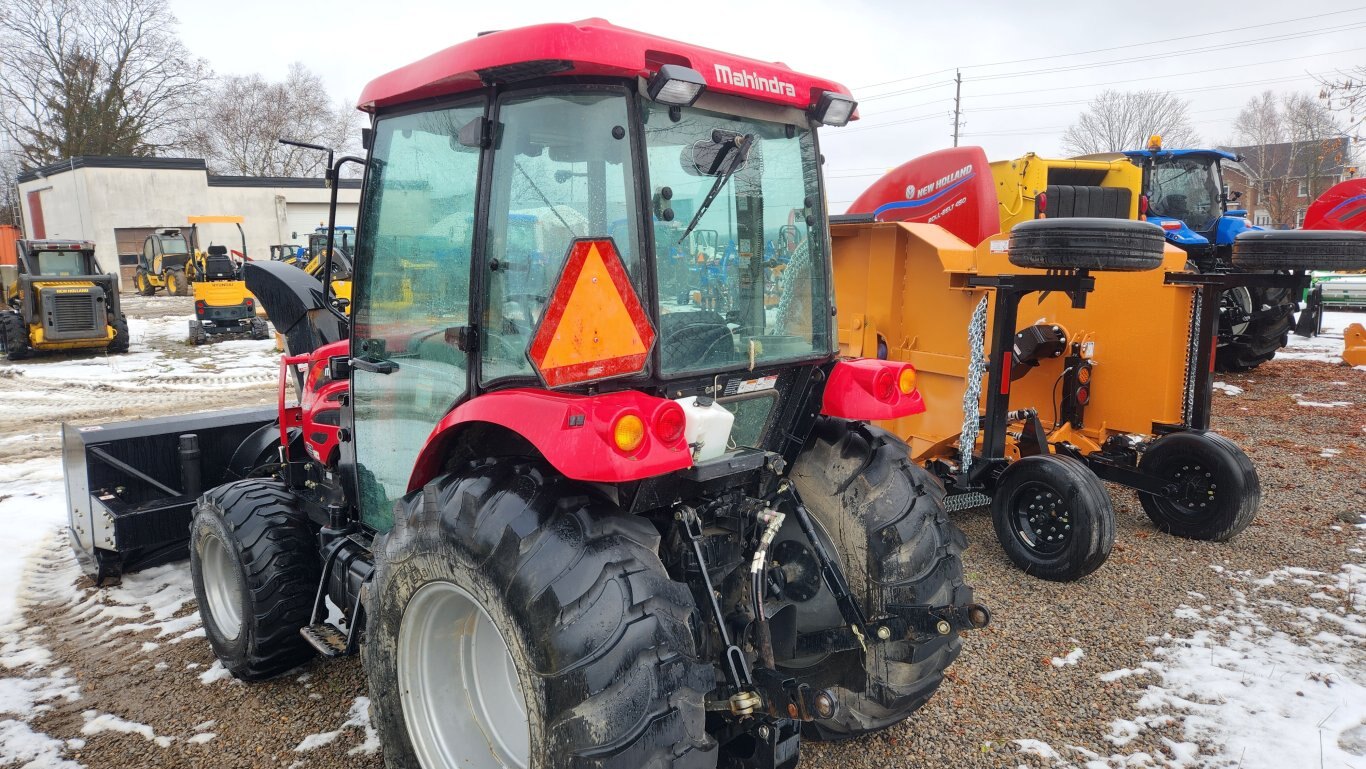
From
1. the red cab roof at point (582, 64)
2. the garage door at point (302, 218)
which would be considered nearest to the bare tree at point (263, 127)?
the garage door at point (302, 218)

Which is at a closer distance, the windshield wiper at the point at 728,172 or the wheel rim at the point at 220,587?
the windshield wiper at the point at 728,172

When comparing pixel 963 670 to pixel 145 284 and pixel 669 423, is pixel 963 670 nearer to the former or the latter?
pixel 669 423

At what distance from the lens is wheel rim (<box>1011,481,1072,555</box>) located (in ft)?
15.6

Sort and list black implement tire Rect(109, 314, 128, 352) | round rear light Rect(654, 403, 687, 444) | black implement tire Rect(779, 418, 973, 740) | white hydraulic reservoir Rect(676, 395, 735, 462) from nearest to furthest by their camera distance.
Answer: round rear light Rect(654, 403, 687, 444), white hydraulic reservoir Rect(676, 395, 735, 462), black implement tire Rect(779, 418, 973, 740), black implement tire Rect(109, 314, 128, 352)

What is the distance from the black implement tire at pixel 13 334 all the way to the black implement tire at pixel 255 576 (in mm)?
13926

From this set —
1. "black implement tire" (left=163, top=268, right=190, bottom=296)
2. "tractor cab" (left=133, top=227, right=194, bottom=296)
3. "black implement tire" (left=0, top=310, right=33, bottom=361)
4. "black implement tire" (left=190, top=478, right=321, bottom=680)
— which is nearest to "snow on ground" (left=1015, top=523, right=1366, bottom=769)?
"black implement tire" (left=190, top=478, right=321, bottom=680)

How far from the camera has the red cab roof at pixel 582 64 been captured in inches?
83.0

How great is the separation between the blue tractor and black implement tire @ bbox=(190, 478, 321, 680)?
1116cm

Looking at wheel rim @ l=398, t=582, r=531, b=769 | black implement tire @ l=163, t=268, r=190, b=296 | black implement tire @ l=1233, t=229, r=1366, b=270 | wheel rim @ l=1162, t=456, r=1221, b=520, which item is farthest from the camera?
black implement tire @ l=163, t=268, r=190, b=296

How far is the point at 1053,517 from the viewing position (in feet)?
15.8

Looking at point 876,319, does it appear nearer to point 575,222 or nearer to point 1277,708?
point 1277,708

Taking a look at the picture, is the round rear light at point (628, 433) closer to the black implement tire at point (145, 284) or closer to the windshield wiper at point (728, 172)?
the windshield wiper at point (728, 172)

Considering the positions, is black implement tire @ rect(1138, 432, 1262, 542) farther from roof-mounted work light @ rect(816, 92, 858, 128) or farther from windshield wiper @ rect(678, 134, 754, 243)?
windshield wiper @ rect(678, 134, 754, 243)

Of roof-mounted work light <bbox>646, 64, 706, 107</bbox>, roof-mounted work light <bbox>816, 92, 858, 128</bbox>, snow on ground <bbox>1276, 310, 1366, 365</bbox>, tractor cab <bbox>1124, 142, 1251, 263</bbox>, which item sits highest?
tractor cab <bbox>1124, 142, 1251, 263</bbox>
